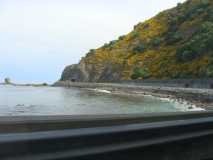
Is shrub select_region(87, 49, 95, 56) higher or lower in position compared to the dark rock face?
higher

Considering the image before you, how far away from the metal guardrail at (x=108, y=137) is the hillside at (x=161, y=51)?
264 feet

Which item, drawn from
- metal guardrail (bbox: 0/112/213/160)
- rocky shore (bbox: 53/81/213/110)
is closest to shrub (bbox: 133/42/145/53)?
rocky shore (bbox: 53/81/213/110)

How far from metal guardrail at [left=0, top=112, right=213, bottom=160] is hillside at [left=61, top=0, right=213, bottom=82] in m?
80.4

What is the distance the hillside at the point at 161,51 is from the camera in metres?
97.8

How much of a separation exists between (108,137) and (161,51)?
12061 cm

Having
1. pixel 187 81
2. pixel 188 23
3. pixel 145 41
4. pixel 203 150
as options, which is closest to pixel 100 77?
pixel 145 41

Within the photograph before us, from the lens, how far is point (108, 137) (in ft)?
15.7

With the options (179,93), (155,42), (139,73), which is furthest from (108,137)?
(155,42)

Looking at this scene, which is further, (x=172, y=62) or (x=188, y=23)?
(x=188, y=23)

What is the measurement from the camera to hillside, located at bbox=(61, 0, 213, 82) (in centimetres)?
9775

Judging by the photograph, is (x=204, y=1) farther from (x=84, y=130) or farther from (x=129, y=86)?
(x=84, y=130)

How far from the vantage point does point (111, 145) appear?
485 centimetres

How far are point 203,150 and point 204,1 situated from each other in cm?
12195

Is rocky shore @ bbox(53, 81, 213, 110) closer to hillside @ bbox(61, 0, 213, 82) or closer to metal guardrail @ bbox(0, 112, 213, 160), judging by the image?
hillside @ bbox(61, 0, 213, 82)
